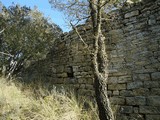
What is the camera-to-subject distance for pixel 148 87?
17.6ft

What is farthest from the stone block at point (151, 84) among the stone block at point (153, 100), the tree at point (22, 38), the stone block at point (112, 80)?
the tree at point (22, 38)

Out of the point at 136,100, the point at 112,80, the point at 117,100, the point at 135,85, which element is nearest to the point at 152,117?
the point at 136,100

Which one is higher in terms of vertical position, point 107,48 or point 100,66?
point 107,48

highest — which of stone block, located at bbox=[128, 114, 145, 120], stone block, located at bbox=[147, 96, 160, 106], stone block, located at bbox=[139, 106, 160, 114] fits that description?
stone block, located at bbox=[147, 96, 160, 106]

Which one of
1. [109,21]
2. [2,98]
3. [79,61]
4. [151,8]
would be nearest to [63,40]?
[79,61]

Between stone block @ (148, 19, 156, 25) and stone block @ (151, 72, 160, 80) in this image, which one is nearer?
stone block @ (151, 72, 160, 80)

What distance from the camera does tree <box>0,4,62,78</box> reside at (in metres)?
10.2

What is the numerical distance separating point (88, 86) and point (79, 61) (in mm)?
835

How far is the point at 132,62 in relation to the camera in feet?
18.9

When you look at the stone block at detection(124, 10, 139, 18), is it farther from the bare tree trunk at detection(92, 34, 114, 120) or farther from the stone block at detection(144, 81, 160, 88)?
the stone block at detection(144, 81, 160, 88)

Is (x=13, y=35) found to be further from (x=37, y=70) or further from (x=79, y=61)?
(x=79, y=61)

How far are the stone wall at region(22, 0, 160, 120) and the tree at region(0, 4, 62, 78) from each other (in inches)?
144

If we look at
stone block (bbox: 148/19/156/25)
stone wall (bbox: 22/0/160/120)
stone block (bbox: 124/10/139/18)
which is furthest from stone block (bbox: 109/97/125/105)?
stone block (bbox: 124/10/139/18)

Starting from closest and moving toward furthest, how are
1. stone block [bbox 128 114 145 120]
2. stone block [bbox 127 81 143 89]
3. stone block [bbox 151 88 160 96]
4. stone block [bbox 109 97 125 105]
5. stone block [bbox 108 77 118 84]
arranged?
stone block [bbox 151 88 160 96]
stone block [bbox 128 114 145 120]
stone block [bbox 127 81 143 89]
stone block [bbox 109 97 125 105]
stone block [bbox 108 77 118 84]
